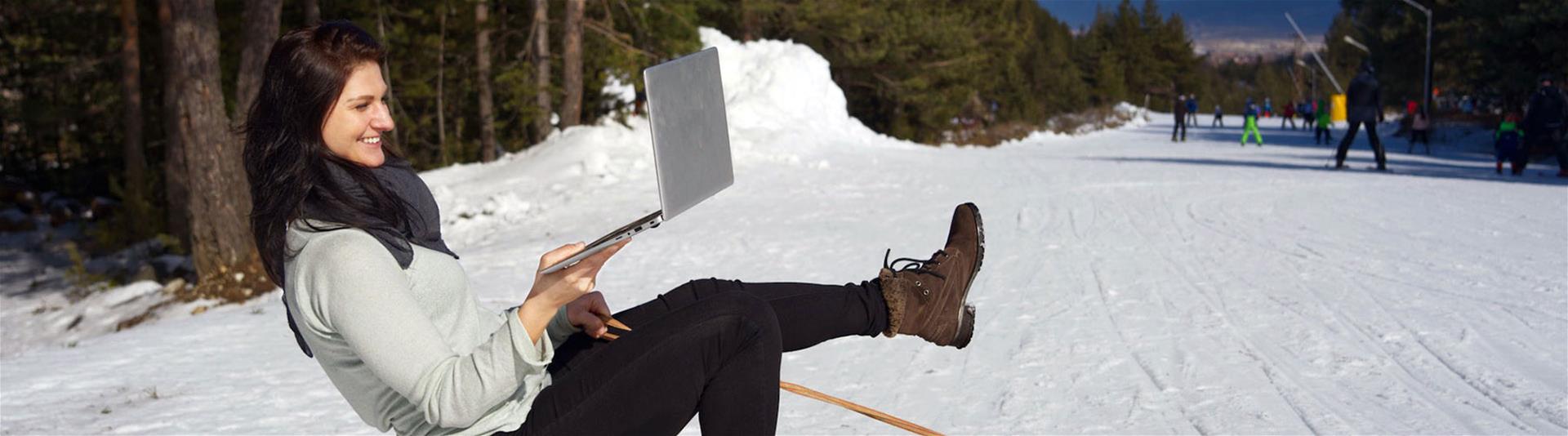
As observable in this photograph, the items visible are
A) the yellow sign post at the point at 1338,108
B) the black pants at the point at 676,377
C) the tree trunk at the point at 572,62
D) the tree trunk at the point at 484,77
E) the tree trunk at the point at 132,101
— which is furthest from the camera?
the yellow sign post at the point at 1338,108

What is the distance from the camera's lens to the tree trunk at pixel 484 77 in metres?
21.1

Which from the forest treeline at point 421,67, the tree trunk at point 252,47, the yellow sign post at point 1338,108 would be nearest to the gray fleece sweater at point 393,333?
the forest treeline at point 421,67

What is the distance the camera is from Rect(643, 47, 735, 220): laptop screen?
2.11 metres

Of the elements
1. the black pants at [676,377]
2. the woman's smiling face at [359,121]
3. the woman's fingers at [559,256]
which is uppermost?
the woman's smiling face at [359,121]

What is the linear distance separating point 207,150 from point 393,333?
9082mm

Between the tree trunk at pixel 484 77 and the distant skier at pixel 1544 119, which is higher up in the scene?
the tree trunk at pixel 484 77

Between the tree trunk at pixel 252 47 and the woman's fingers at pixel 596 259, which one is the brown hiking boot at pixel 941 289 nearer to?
the woman's fingers at pixel 596 259

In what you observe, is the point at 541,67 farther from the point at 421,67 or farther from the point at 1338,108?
the point at 1338,108

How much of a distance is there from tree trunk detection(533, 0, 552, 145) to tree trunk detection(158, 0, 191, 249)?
206 inches

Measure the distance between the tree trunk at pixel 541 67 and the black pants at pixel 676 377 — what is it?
1614 centimetres

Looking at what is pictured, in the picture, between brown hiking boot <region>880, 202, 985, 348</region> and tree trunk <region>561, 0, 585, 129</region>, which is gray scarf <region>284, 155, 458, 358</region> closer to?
brown hiking boot <region>880, 202, 985, 348</region>

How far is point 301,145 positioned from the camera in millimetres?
2164

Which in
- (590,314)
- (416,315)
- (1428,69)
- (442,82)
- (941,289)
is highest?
(442,82)

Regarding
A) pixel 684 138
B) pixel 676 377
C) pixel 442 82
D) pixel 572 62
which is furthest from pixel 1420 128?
pixel 684 138
